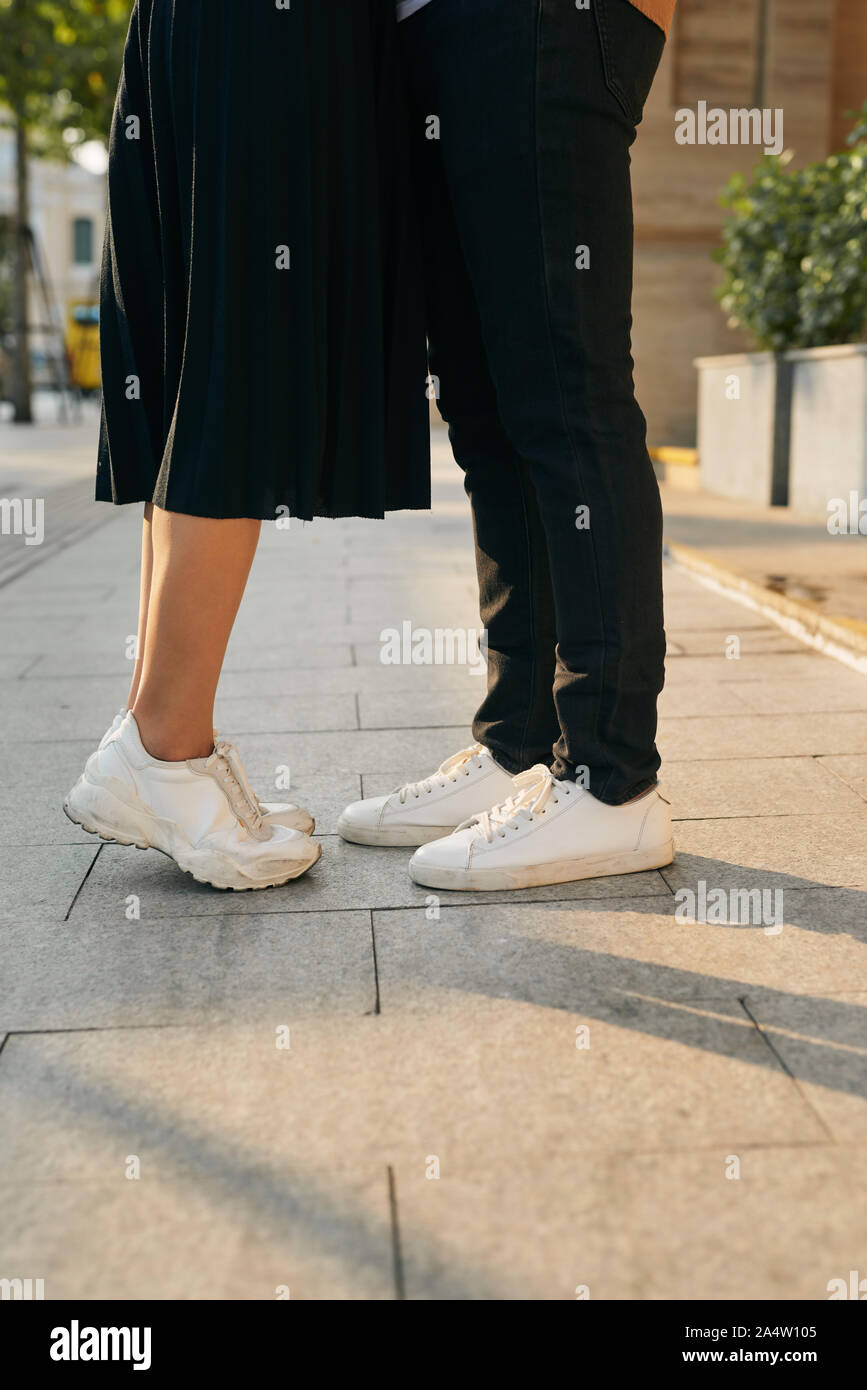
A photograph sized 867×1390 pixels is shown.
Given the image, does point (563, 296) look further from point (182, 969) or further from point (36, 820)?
point (36, 820)

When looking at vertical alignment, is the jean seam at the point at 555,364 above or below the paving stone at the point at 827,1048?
above

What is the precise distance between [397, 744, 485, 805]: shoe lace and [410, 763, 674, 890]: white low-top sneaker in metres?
0.20

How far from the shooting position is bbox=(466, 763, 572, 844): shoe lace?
1.88 meters

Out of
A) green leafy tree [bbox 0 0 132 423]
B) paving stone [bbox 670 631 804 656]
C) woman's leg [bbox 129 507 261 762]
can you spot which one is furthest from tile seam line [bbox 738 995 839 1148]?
green leafy tree [bbox 0 0 132 423]

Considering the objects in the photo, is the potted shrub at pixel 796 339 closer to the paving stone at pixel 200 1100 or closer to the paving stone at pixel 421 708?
the paving stone at pixel 421 708

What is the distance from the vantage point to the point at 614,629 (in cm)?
181

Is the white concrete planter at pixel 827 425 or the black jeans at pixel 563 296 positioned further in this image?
the white concrete planter at pixel 827 425

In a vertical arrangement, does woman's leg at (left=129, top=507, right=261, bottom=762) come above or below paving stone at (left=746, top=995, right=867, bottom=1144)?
above

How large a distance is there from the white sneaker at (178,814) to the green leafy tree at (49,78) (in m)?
16.1

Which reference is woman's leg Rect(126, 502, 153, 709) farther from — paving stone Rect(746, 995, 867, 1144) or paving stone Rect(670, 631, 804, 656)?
paving stone Rect(670, 631, 804, 656)

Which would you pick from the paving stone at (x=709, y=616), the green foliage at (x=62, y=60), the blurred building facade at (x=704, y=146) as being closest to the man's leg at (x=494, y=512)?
the paving stone at (x=709, y=616)

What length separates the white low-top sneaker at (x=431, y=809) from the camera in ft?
6.88

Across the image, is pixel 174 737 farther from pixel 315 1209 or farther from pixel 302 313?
pixel 315 1209
